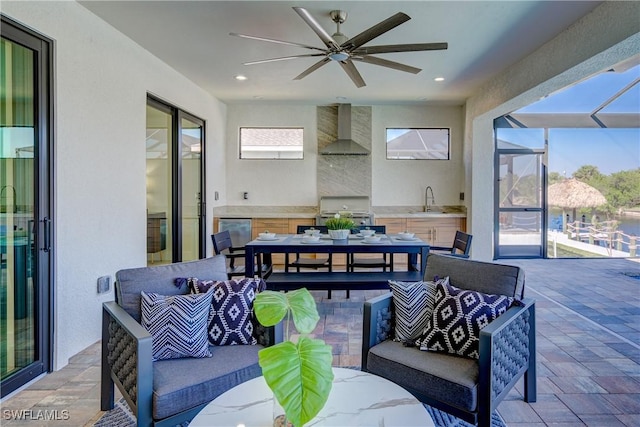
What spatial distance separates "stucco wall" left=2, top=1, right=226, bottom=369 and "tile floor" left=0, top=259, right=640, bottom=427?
410mm

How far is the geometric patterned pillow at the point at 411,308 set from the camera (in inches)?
79.7

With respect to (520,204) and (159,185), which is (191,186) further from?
(520,204)

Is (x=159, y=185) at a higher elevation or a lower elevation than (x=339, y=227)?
higher

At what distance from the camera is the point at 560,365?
8.64ft

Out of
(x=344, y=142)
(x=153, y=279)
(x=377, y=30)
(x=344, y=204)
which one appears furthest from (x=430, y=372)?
(x=344, y=142)

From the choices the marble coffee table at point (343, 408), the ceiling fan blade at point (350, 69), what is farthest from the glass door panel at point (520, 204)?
the marble coffee table at point (343, 408)

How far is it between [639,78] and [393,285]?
5956 mm

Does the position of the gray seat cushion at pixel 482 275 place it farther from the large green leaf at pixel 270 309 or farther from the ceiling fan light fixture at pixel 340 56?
the ceiling fan light fixture at pixel 340 56

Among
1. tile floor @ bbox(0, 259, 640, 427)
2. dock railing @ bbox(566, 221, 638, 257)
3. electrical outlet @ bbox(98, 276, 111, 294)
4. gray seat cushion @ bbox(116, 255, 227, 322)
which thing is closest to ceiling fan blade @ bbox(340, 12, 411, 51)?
gray seat cushion @ bbox(116, 255, 227, 322)

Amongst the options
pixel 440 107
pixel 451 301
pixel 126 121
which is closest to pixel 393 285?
pixel 451 301

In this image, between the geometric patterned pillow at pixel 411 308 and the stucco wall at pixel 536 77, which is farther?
the stucco wall at pixel 536 77

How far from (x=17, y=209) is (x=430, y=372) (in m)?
2.68

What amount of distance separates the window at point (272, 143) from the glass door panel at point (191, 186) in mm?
1178

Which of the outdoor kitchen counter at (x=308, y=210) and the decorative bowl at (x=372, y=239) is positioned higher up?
the outdoor kitchen counter at (x=308, y=210)
